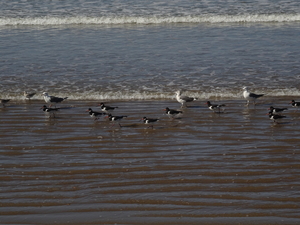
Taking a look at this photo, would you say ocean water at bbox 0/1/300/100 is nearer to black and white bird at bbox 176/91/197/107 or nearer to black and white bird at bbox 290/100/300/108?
black and white bird at bbox 176/91/197/107

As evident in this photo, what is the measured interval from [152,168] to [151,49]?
1253 centimetres

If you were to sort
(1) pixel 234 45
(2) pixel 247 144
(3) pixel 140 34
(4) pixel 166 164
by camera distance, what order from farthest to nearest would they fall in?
1. (3) pixel 140 34
2. (1) pixel 234 45
3. (2) pixel 247 144
4. (4) pixel 166 164

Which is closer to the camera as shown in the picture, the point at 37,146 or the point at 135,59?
the point at 37,146

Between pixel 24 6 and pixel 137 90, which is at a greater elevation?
pixel 24 6

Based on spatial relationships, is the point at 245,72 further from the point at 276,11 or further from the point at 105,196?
the point at 276,11

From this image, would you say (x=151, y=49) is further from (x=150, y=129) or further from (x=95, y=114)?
(x=150, y=129)

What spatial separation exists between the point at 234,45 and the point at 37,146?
41.9ft

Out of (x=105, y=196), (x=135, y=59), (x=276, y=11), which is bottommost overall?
(x=105, y=196)

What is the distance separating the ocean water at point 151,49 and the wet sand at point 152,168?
2.65 meters

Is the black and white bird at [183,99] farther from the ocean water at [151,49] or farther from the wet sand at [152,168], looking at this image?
the ocean water at [151,49]

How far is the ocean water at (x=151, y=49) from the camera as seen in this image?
16.5m

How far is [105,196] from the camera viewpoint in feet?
26.7

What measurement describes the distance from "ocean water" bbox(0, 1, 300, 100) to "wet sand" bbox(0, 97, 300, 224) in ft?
8.70

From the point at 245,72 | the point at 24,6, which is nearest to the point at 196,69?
the point at 245,72
